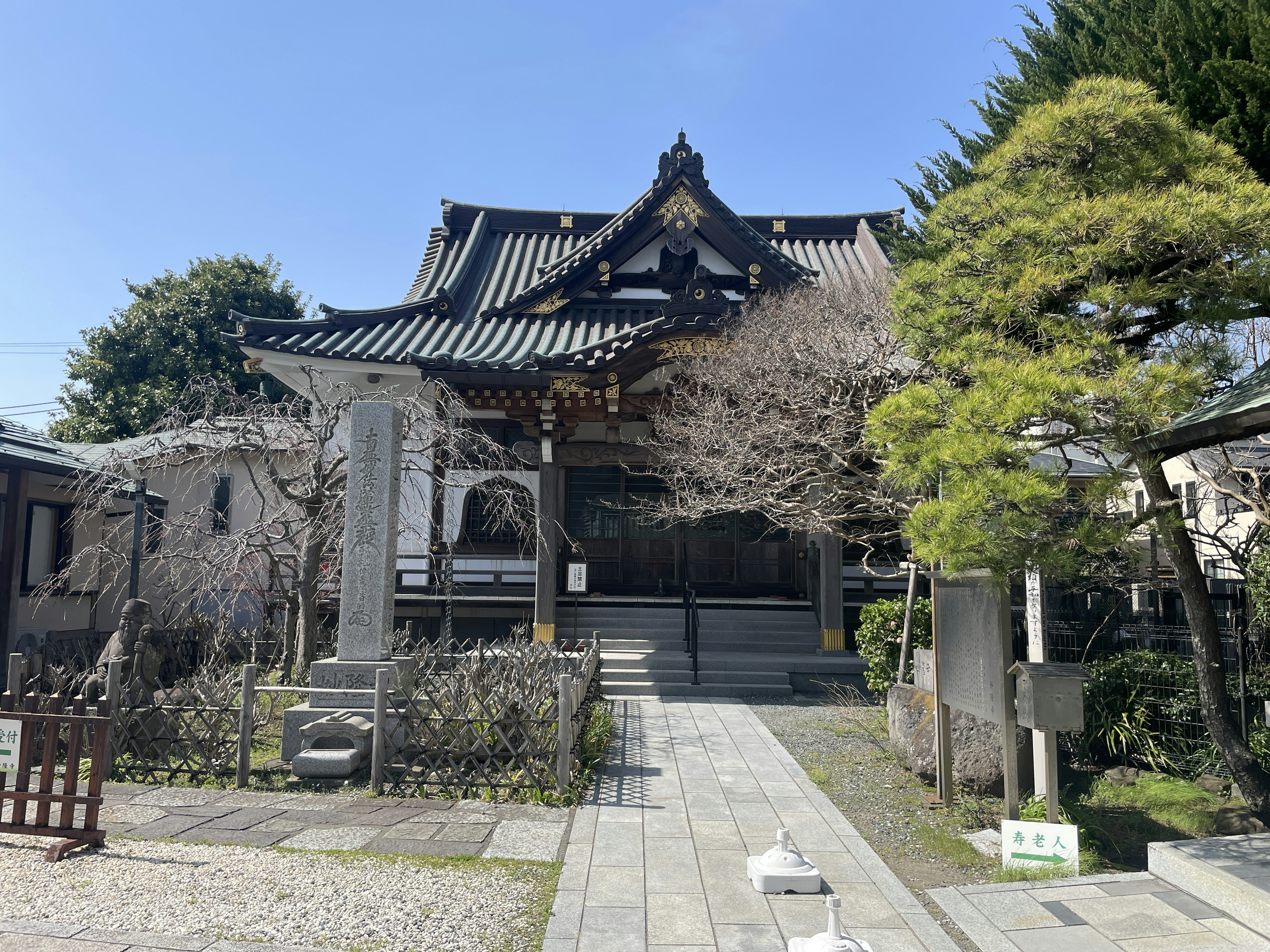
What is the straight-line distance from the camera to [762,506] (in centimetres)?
1069

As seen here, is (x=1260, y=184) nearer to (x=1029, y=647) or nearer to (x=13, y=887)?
(x=1029, y=647)

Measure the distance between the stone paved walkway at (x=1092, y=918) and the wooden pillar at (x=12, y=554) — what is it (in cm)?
1352

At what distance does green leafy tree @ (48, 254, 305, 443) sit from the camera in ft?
79.2

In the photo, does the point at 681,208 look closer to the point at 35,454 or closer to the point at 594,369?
the point at 594,369

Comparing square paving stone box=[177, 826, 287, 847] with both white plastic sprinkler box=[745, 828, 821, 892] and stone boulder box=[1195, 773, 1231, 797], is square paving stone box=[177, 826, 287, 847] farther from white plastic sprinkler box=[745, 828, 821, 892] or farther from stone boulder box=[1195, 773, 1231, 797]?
stone boulder box=[1195, 773, 1231, 797]

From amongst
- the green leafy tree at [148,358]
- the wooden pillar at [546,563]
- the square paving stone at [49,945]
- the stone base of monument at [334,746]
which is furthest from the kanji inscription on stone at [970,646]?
the green leafy tree at [148,358]

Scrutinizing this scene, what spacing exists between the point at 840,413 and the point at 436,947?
7.53m

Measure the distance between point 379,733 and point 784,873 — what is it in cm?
372

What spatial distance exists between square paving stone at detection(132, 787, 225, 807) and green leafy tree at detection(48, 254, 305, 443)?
20086 millimetres

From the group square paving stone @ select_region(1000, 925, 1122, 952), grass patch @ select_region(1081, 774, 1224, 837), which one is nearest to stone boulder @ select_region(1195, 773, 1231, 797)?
grass patch @ select_region(1081, 774, 1224, 837)

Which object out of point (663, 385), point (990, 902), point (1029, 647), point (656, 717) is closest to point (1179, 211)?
point (1029, 647)

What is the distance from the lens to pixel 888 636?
10.3 meters

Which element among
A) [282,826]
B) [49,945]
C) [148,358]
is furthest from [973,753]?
[148,358]

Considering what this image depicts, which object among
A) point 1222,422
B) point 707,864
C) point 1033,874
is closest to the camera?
point 1222,422
